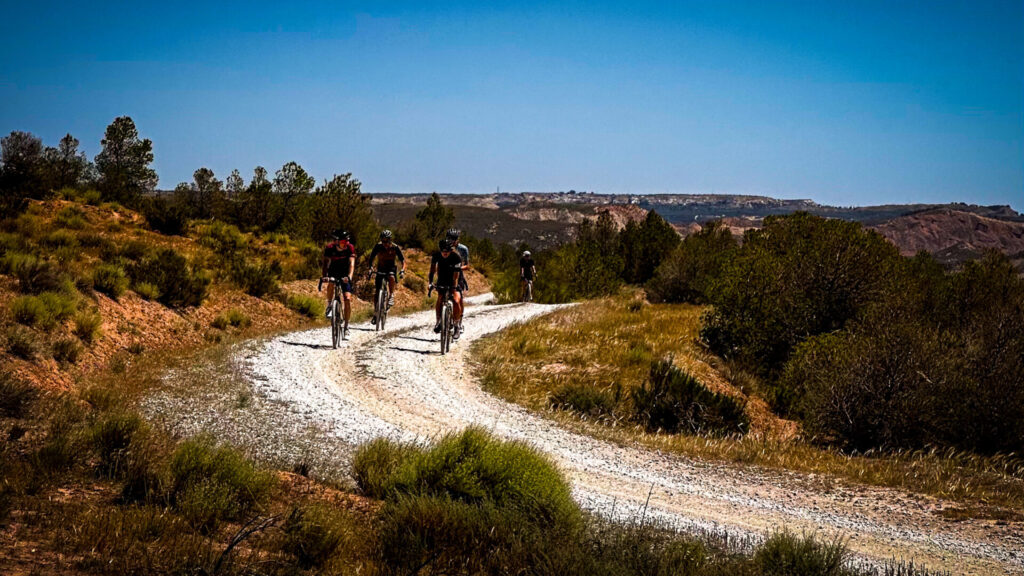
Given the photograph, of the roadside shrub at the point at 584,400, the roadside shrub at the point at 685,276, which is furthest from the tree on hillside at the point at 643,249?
the roadside shrub at the point at 584,400

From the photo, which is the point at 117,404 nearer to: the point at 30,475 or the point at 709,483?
the point at 30,475

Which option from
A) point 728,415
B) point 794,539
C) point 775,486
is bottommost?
point 728,415

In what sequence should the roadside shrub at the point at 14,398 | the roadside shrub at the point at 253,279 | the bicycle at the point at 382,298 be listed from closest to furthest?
1. the roadside shrub at the point at 14,398
2. the bicycle at the point at 382,298
3. the roadside shrub at the point at 253,279

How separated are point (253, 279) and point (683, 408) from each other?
1354 centimetres

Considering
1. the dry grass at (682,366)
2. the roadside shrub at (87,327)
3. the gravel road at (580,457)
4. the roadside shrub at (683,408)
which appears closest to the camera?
the gravel road at (580,457)

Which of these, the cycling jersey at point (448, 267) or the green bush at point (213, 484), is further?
the cycling jersey at point (448, 267)

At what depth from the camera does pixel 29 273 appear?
12.4 metres

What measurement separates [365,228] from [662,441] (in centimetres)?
2732

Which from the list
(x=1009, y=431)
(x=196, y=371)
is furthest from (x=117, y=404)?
(x=1009, y=431)

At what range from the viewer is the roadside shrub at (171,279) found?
51.4ft

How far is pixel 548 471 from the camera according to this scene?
20.1 ft

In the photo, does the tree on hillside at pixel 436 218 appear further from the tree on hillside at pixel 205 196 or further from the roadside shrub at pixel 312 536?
the roadside shrub at pixel 312 536

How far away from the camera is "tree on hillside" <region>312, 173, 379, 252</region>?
109 ft

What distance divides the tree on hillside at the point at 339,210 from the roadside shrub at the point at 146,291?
17567mm
